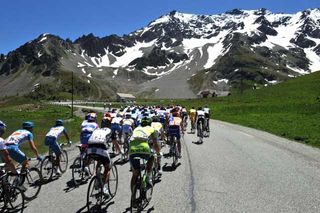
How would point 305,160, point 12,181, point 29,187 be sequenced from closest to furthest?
point 12,181 < point 29,187 < point 305,160

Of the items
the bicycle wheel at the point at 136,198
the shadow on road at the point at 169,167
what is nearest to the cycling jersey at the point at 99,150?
the bicycle wheel at the point at 136,198

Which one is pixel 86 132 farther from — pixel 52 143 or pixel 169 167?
pixel 169 167

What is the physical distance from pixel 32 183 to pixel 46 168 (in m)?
2.10

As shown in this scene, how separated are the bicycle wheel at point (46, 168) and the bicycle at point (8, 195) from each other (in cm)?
329

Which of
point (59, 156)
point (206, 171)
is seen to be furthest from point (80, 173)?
point (206, 171)

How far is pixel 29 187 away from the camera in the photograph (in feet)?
46.1

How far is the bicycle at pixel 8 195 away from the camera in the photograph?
11906 mm

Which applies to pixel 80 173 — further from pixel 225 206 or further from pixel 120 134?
pixel 120 134

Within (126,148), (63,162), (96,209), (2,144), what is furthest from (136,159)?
(126,148)

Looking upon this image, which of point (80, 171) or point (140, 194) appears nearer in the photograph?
point (140, 194)

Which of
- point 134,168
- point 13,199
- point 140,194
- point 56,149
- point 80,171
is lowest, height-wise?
point 13,199

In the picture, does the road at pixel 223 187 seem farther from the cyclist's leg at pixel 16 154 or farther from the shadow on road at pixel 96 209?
the cyclist's leg at pixel 16 154

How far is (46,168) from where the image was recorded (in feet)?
53.2

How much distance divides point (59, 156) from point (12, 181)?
4.08 metres
